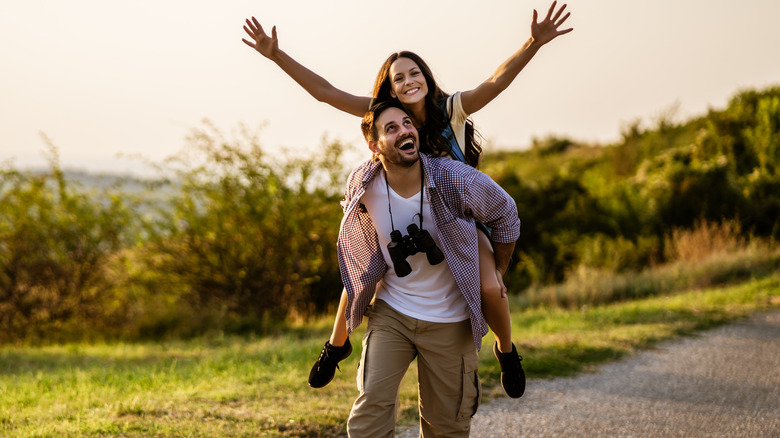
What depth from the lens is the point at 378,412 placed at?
10.7ft

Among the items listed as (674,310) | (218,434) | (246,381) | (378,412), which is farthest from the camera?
(674,310)

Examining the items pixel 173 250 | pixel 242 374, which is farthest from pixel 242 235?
pixel 242 374

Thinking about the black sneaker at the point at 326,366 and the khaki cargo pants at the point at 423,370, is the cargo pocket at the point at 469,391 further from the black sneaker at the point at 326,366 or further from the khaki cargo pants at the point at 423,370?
the black sneaker at the point at 326,366

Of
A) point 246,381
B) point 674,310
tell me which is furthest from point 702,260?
point 246,381

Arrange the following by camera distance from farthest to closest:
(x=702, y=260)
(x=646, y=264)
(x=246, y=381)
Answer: (x=646, y=264) < (x=702, y=260) < (x=246, y=381)

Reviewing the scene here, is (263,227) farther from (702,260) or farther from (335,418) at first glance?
(702,260)

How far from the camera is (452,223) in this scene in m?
3.27

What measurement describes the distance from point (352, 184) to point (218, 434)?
208 cm


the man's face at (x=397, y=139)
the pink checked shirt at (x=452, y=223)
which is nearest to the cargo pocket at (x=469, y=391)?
the pink checked shirt at (x=452, y=223)

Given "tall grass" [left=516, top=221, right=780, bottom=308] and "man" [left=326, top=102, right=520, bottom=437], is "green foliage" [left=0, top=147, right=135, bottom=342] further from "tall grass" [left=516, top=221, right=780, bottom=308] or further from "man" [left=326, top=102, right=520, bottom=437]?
"man" [left=326, top=102, right=520, bottom=437]

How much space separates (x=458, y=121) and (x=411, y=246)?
0.87 m

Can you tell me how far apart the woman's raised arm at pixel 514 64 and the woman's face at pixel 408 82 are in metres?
0.25

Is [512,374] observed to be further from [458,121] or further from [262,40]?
[262,40]

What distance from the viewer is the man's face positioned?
328cm
